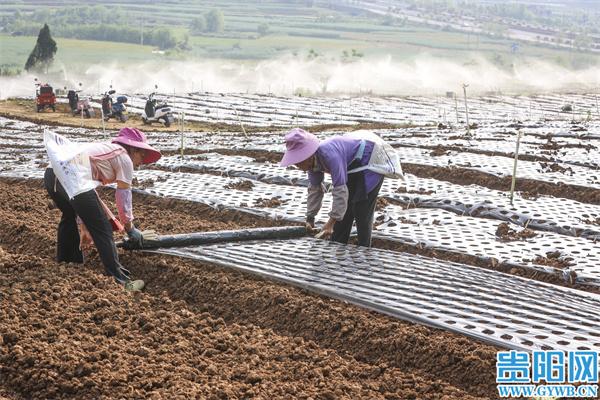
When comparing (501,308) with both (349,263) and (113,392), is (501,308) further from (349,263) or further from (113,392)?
(113,392)

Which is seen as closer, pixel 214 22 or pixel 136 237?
pixel 136 237

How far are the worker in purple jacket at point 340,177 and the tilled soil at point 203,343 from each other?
875 millimetres

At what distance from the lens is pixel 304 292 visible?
5770mm

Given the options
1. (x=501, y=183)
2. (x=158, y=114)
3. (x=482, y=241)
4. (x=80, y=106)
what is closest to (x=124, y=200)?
(x=482, y=241)

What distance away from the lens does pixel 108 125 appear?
2155cm

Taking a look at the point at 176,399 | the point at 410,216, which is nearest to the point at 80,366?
the point at 176,399

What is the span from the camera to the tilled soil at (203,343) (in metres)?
4.29

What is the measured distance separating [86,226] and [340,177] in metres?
1.78

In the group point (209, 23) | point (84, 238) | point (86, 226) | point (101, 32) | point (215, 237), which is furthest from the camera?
point (209, 23)

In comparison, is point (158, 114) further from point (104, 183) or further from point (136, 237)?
point (104, 183)

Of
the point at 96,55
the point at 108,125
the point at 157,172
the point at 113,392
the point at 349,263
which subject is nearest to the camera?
the point at 113,392

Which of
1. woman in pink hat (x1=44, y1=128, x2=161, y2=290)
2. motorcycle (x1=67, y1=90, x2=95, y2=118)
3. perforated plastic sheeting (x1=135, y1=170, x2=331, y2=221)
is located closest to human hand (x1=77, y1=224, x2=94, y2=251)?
woman in pink hat (x1=44, y1=128, x2=161, y2=290)

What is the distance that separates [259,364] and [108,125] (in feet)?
58.2

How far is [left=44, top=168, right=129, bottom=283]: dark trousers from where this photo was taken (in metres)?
5.83
